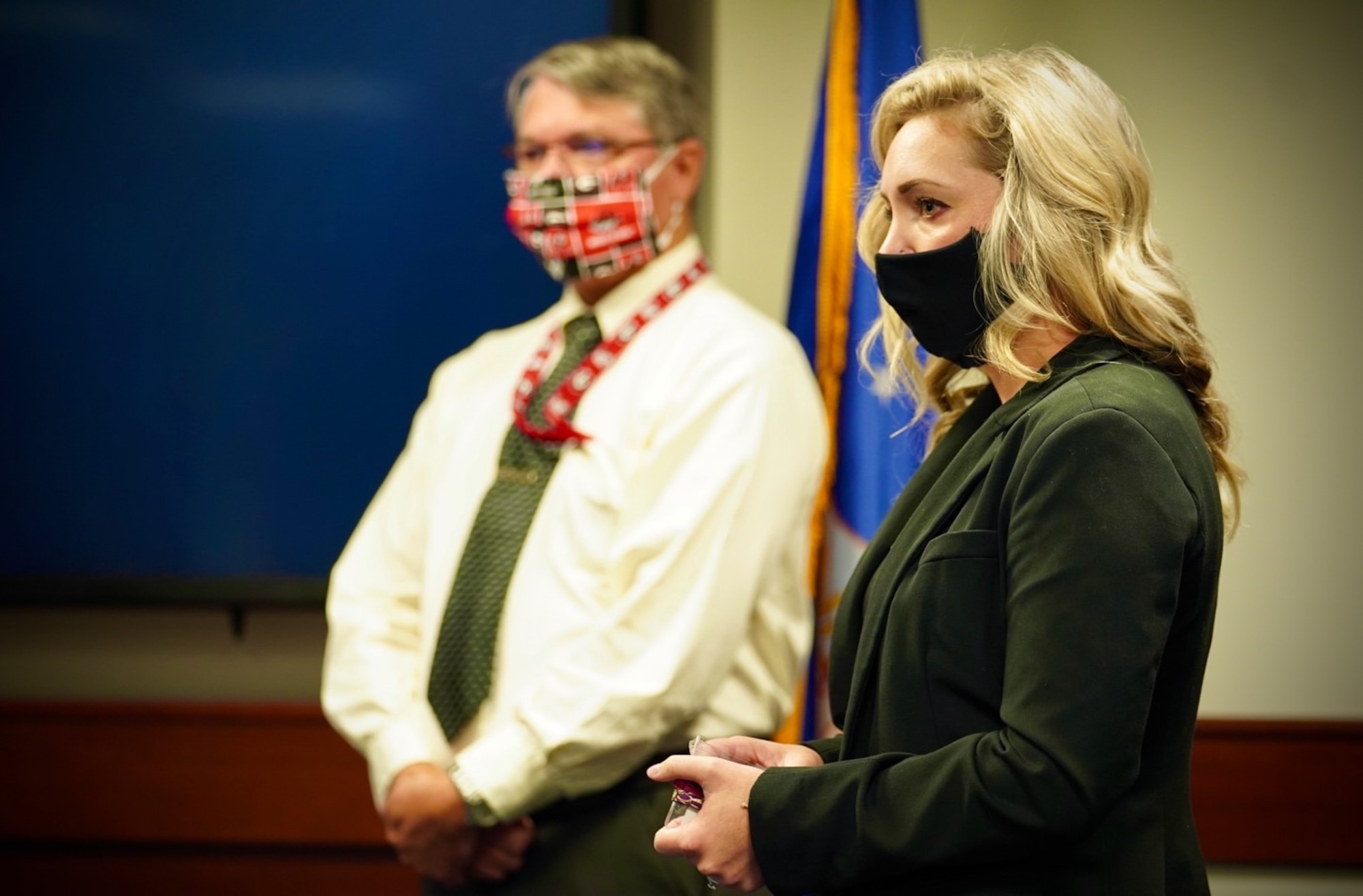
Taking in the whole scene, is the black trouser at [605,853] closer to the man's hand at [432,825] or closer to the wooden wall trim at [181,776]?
the man's hand at [432,825]

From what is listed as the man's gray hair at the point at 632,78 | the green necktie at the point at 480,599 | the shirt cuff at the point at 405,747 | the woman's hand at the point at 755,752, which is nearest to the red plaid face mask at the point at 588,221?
the man's gray hair at the point at 632,78

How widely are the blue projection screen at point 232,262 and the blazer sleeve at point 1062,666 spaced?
1.85 m

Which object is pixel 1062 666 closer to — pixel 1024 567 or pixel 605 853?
pixel 1024 567

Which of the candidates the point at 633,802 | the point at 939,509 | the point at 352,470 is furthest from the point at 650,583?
the point at 352,470

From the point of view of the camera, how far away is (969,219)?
119cm

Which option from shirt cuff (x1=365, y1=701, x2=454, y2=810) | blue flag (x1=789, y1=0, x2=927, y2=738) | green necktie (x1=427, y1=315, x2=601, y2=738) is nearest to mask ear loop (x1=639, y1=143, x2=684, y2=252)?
blue flag (x1=789, y1=0, x2=927, y2=738)

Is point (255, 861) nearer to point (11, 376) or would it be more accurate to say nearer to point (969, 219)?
point (11, 376)

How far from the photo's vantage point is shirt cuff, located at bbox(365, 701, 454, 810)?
204 cm

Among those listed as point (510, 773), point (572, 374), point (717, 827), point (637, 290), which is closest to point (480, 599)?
point (510, 773)

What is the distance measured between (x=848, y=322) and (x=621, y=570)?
0.69 meters

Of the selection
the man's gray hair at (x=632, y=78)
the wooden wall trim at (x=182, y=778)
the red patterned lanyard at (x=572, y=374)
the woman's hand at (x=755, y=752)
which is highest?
the man's gray hair at (x=632, y=78)

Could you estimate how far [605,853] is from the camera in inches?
77.2

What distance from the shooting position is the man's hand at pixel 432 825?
76.8 inches

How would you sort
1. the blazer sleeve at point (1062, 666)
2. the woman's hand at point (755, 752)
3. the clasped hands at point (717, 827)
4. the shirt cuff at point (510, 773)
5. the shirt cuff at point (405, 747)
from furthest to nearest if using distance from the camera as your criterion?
the shirt cuff at point (405, 747) < the shirt cuff at point (510, 773) < the woman's hand at point (755, 752) < the clasped hands at point (717, 827) < the blazer sleeve at point (1062, 666)
